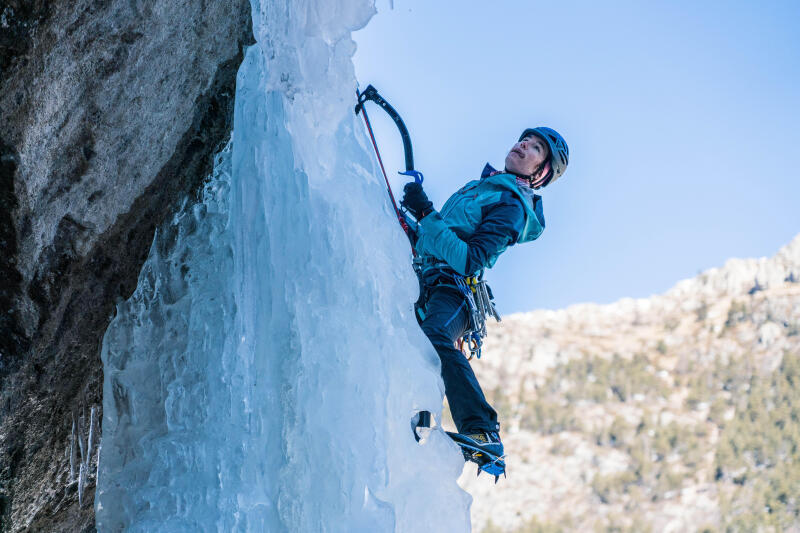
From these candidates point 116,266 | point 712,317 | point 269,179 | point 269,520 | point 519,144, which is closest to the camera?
point 269,520

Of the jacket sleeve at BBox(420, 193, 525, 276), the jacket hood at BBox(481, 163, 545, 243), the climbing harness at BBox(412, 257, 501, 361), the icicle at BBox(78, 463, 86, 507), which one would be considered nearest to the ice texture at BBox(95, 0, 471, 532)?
the jacket sleeve at BBox(420, 193, 525, 276)

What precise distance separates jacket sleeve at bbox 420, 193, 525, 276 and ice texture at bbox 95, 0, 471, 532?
29 cm

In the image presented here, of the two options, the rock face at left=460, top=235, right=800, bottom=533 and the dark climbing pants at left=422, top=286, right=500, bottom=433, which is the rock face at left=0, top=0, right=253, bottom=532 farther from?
the rock face at left=460, top=235, right=800, bottom=533

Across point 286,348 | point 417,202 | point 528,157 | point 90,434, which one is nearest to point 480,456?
point 286,348

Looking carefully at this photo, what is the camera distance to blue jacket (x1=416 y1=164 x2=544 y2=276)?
316 centimetres

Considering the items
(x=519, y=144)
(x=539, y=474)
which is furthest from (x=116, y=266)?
(x=539, y=474)

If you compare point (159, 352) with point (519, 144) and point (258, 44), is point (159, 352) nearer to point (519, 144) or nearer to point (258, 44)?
point (258, 44)

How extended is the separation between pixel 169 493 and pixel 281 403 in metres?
0.54

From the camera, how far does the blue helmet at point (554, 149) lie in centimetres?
371

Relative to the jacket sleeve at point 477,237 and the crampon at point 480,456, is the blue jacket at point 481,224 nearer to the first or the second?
the jacket sleeve at point 477,237

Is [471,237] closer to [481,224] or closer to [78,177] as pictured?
[481,224]

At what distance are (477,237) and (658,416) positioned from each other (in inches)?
2683

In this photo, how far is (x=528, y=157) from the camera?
3658mm

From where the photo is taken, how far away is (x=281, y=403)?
9.21 ft
